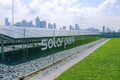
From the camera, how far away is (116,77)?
1089 cm

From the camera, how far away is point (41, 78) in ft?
34.6

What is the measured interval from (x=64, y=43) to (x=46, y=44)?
682 cm

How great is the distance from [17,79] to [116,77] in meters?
4.21

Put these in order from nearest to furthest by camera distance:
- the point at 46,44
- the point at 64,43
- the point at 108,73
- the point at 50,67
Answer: the point at 108,73 → the point at 50,67 → the point at 46,44 → the point at 64,43

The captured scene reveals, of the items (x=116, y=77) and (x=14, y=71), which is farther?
(x=14, y=71)

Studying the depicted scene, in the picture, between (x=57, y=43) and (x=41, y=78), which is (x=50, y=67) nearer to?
(x=41, y=78)

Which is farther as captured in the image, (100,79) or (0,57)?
(0,57)

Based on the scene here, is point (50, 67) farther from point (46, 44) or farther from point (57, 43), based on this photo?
point (57, 43)

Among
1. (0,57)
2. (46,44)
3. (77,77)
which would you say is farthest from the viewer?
(46,44)

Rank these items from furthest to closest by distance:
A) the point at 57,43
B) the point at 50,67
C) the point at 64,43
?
the point at 64,43 → the point at 57,43 → the point at 50,67

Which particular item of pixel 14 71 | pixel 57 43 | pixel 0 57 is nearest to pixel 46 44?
pixel 57 43

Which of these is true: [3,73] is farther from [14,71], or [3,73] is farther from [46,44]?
[46,44]

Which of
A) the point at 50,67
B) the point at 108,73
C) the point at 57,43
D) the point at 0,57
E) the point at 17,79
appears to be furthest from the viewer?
the point at 57,43

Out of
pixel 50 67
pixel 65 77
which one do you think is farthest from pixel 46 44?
pixel 65 77
